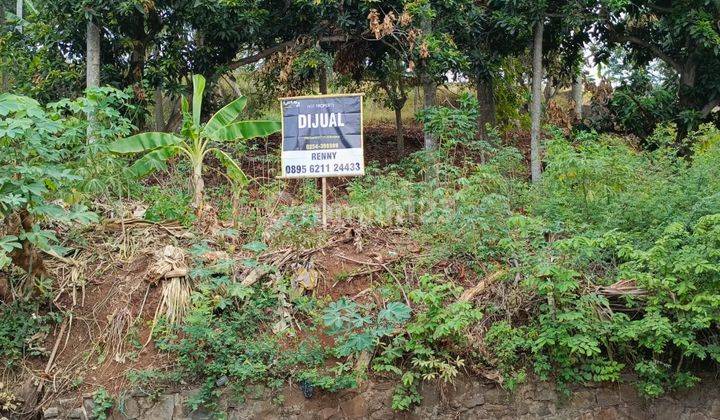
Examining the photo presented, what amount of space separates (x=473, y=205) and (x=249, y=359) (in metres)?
2.90

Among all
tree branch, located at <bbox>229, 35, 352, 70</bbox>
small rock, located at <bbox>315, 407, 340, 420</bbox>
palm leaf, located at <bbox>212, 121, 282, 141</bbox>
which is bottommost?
small rock, located at <bbox>315, 407, 340, 420</bbox>

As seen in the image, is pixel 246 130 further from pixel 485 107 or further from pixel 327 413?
pixel 485 107

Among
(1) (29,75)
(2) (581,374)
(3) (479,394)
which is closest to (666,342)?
(2) (581,374)

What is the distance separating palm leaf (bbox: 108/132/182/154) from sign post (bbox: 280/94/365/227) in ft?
5.61

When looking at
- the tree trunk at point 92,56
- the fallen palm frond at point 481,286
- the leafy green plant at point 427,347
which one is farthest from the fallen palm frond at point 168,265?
the tree trunk at point 92,56

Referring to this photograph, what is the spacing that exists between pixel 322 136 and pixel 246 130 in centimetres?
159

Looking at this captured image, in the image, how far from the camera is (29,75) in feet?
40.5

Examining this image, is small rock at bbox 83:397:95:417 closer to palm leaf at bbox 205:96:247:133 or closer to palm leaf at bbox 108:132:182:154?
palm leaf at bbox 108:132:182:154

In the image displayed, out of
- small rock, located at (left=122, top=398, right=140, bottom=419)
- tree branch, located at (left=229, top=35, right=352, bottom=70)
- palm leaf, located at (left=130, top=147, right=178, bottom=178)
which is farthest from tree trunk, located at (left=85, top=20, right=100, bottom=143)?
small rock, located at (left=122, top=398, right=140, bottom=419)

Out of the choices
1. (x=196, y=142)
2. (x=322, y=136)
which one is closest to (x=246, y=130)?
(x=196, y=142)

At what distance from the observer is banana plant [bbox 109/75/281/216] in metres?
8.39

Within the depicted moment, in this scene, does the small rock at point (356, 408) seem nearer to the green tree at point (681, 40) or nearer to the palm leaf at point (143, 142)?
the palm leaf at point (143, 142)

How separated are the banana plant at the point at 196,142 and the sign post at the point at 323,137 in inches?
37.3

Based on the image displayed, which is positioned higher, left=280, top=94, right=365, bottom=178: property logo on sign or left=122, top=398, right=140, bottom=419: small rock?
left=280, top=94, right=365, bottom=178: property logo on sign
